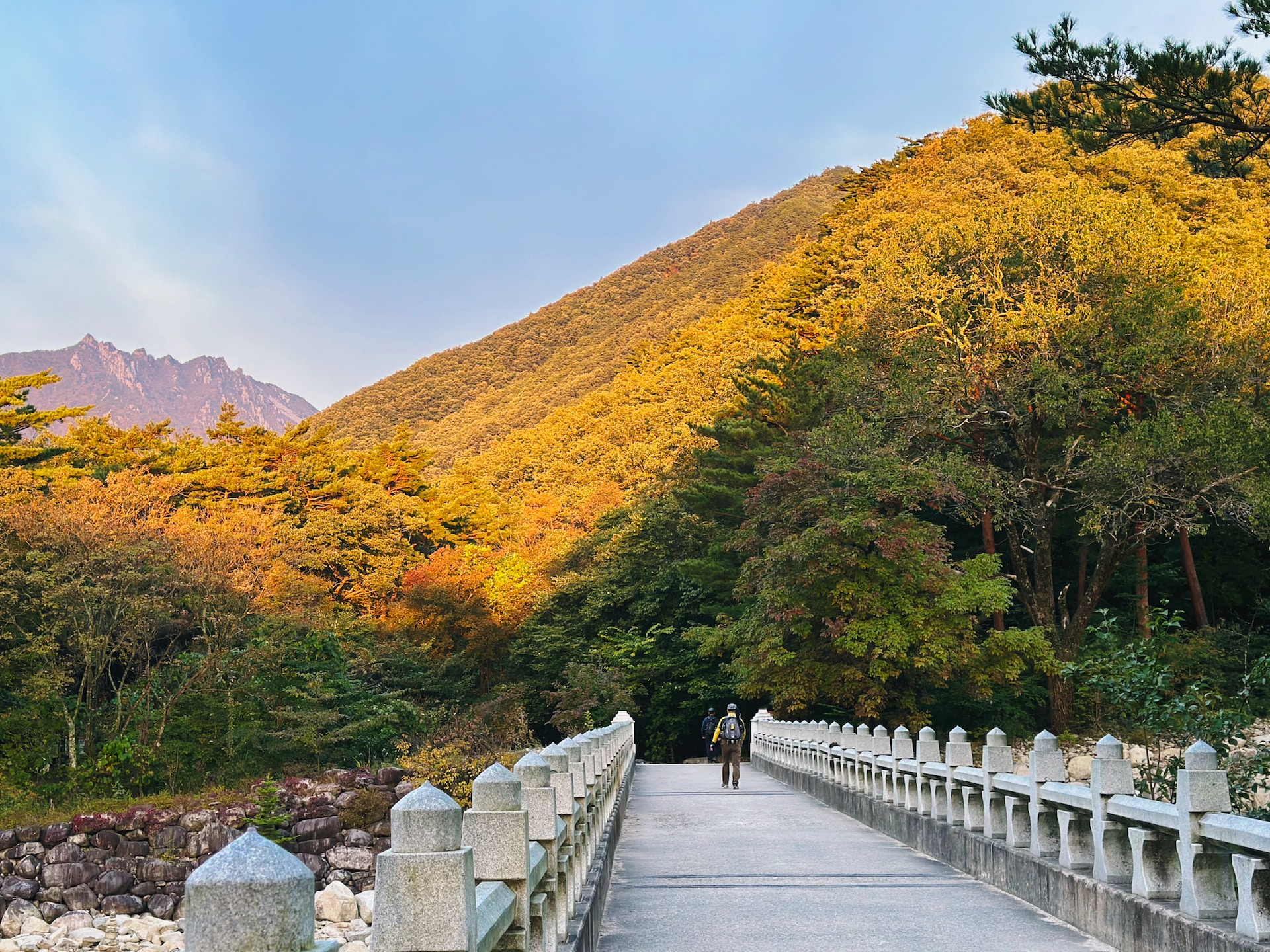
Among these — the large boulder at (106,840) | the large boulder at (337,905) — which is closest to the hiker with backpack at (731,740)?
the large boulder at (337,905)

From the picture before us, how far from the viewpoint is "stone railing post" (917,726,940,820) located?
11.4 metres

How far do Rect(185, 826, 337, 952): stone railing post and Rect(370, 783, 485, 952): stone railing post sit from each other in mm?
857

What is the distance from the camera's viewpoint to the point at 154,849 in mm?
22984

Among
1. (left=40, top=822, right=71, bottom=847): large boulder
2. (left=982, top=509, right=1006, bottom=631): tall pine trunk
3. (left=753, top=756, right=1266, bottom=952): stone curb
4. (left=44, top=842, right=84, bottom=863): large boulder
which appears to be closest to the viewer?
(left=753, top=756, right=1266, bottom=952): stone curb

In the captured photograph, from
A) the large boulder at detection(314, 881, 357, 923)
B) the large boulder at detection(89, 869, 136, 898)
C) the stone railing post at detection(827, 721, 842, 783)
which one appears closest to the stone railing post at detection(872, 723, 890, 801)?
the stone railing post at detection(827, 721, 842, 783)

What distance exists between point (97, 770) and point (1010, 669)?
20644 mm

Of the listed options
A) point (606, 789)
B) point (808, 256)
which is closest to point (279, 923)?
point (606, 789)

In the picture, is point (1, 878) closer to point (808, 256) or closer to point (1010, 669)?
point (1010, 669)

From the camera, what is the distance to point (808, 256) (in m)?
58.4

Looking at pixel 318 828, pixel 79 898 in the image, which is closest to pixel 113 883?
pixel 79 898

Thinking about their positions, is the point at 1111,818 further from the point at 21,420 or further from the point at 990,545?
the point at 21,420

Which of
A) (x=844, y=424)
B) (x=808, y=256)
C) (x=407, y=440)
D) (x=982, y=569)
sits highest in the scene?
(x=808, y=256)

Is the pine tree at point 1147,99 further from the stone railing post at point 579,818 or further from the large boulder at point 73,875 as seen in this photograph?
the large boulder at point 73,875

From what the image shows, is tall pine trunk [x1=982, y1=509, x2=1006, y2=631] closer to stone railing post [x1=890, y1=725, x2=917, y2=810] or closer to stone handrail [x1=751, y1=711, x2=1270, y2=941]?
stone railing post [x1=890, y1=725, x2=917, y2=810]
